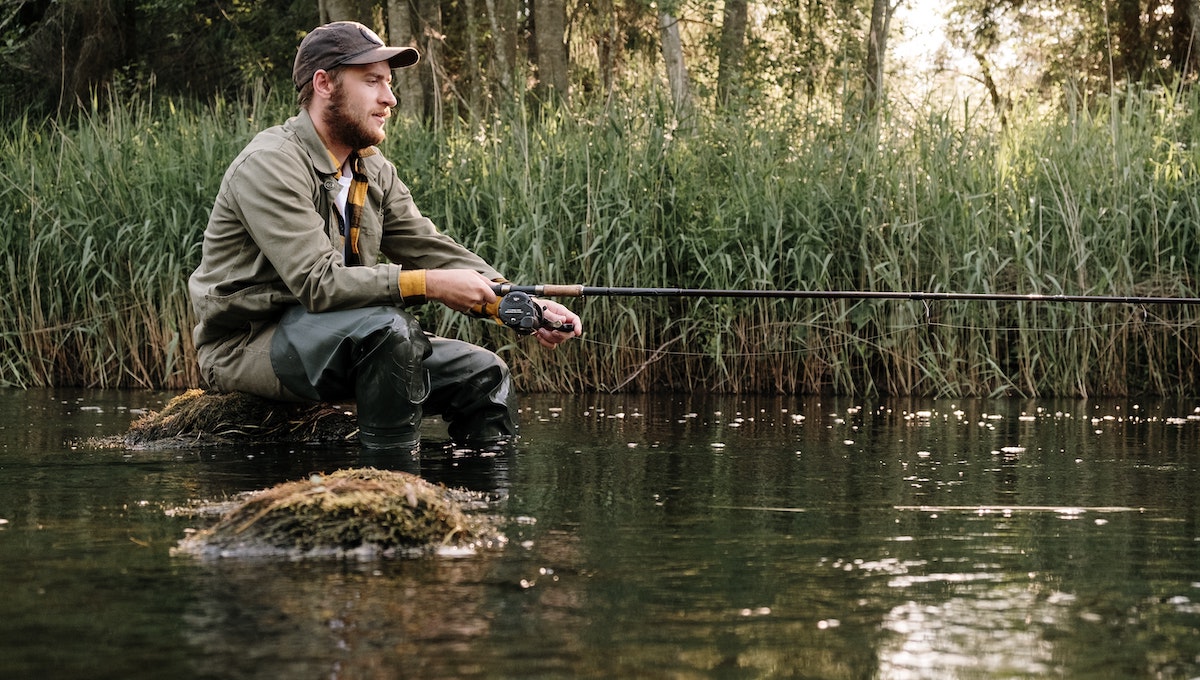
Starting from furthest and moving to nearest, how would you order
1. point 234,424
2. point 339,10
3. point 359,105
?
1. point 339,10
2. point 234,424
3. point 359,105

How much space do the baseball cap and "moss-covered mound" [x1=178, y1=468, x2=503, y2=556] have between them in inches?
85.0

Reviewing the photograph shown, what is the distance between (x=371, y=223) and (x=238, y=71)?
615 inches

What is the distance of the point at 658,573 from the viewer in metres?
3.09

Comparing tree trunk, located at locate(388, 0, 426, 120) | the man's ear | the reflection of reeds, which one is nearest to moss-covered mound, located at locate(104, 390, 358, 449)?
the man's ear

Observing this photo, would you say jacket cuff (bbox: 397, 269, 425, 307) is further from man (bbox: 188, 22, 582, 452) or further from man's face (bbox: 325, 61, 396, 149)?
man's face (bbox: 325, 61, 396, 149)

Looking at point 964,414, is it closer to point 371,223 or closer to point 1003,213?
A: point 1003,213

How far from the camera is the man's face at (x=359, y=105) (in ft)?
17.0

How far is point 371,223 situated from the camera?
17.8 ft

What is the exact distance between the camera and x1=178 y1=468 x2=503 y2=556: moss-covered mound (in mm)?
3244

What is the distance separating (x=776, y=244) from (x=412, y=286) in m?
3.55

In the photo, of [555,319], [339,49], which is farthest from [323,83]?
[555,319]

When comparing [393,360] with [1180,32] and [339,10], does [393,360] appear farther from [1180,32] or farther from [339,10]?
[1180,32]

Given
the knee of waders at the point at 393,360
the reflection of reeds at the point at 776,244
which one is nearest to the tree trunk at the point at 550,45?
the reflection of reeds at the point at 776,244

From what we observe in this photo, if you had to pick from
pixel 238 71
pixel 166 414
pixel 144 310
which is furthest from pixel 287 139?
pixel 238 71
